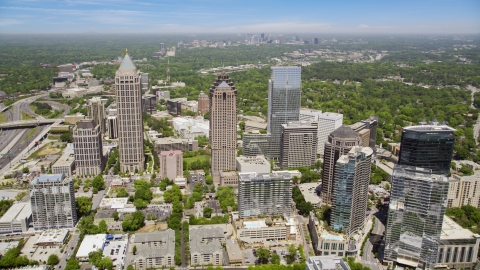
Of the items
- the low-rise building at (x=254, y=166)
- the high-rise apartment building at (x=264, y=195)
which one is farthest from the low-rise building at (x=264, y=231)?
the low-rise building at (x=254, y=166)

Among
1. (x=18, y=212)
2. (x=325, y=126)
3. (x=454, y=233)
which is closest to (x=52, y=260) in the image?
(x=18, y=212)

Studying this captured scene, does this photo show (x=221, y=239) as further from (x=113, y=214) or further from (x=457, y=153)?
(x=457, y=153)

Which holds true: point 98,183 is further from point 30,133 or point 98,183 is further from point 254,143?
point 30,133

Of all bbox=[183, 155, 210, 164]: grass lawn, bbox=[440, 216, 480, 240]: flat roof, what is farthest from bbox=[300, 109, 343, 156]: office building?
bbox=[440, 216, 480, 240]: flat roof

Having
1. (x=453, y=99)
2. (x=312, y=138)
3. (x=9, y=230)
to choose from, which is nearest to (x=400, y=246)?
(x=312, y=138)

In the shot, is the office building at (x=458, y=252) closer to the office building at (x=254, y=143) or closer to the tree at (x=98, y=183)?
the office building at (x=254, y=143)

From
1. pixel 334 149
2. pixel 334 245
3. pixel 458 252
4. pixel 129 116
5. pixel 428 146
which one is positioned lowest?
pixel 334 245

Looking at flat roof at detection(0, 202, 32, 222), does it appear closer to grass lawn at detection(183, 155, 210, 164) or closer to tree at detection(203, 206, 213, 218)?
tree at detection(203, 206, 213, 218)
